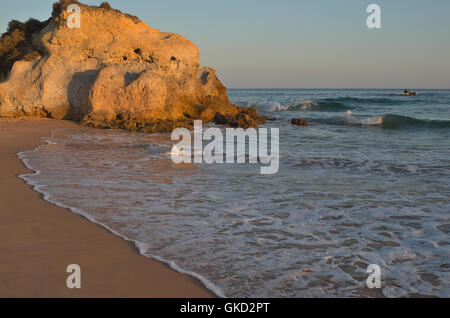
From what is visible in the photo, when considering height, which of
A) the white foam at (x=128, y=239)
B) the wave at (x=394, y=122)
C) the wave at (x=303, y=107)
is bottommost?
the white foam at (x=128, y=239)

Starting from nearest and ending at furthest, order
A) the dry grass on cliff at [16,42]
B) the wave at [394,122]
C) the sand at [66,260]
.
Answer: the sand at [66,260]
the dry grass on cliff at [16,42]
the wave at [394,122]

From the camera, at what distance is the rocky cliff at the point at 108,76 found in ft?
46.4

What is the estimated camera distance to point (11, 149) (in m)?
8.77

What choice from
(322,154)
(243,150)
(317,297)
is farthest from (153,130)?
(317,297)

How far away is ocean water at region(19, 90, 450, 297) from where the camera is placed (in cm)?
315

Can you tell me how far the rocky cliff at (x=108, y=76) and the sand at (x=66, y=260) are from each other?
899 cm

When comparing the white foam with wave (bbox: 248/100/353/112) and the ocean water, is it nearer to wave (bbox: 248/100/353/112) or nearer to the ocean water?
the ocean water

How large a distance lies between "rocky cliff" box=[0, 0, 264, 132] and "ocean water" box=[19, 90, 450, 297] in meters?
5.30

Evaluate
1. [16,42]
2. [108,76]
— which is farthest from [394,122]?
[16,42]

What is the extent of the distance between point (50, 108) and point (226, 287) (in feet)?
45.8

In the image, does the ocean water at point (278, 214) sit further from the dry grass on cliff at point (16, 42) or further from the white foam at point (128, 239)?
the dry grass on cliff at point (16, 42)

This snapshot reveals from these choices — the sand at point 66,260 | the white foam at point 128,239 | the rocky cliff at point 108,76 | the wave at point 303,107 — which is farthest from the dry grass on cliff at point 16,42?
the wave at point 303,107

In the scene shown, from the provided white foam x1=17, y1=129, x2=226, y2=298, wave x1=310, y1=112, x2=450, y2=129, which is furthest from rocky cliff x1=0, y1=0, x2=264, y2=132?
white foam x1=17, y1=129, x2=226, y2=298

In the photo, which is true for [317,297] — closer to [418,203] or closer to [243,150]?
[418,203]
